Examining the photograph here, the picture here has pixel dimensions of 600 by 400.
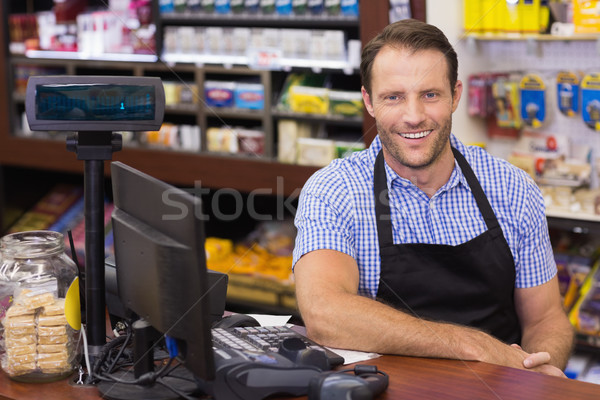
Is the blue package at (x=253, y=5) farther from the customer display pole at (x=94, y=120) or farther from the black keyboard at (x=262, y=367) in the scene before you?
the black keyboard at (x=262, y=367)

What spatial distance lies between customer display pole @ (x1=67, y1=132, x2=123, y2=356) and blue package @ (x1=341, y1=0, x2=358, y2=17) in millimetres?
2511

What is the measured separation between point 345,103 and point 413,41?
1839mm

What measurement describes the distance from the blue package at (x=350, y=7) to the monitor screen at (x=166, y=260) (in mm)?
2624

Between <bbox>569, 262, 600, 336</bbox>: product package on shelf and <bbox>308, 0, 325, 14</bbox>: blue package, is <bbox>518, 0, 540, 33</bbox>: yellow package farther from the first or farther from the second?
<bbox>569, 262, 600, 336</bbox>: product package on shelf

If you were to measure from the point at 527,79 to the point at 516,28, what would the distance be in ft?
0.83

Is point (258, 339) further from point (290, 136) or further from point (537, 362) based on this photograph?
point (290, 136)

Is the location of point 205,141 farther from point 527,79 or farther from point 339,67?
point 527,79

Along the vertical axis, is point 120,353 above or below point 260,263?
above

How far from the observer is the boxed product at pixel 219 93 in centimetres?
454

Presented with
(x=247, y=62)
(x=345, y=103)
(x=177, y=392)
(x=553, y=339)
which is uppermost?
(x=247, y=62)

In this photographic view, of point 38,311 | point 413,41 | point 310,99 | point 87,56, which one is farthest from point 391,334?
point 87,56

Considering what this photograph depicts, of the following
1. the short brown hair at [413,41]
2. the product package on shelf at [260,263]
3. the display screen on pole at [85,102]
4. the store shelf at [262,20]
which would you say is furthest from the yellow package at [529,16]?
the display screen on pole at [85,102]

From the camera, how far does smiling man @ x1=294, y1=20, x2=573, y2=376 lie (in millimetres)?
2248

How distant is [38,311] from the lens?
1.71 meters
